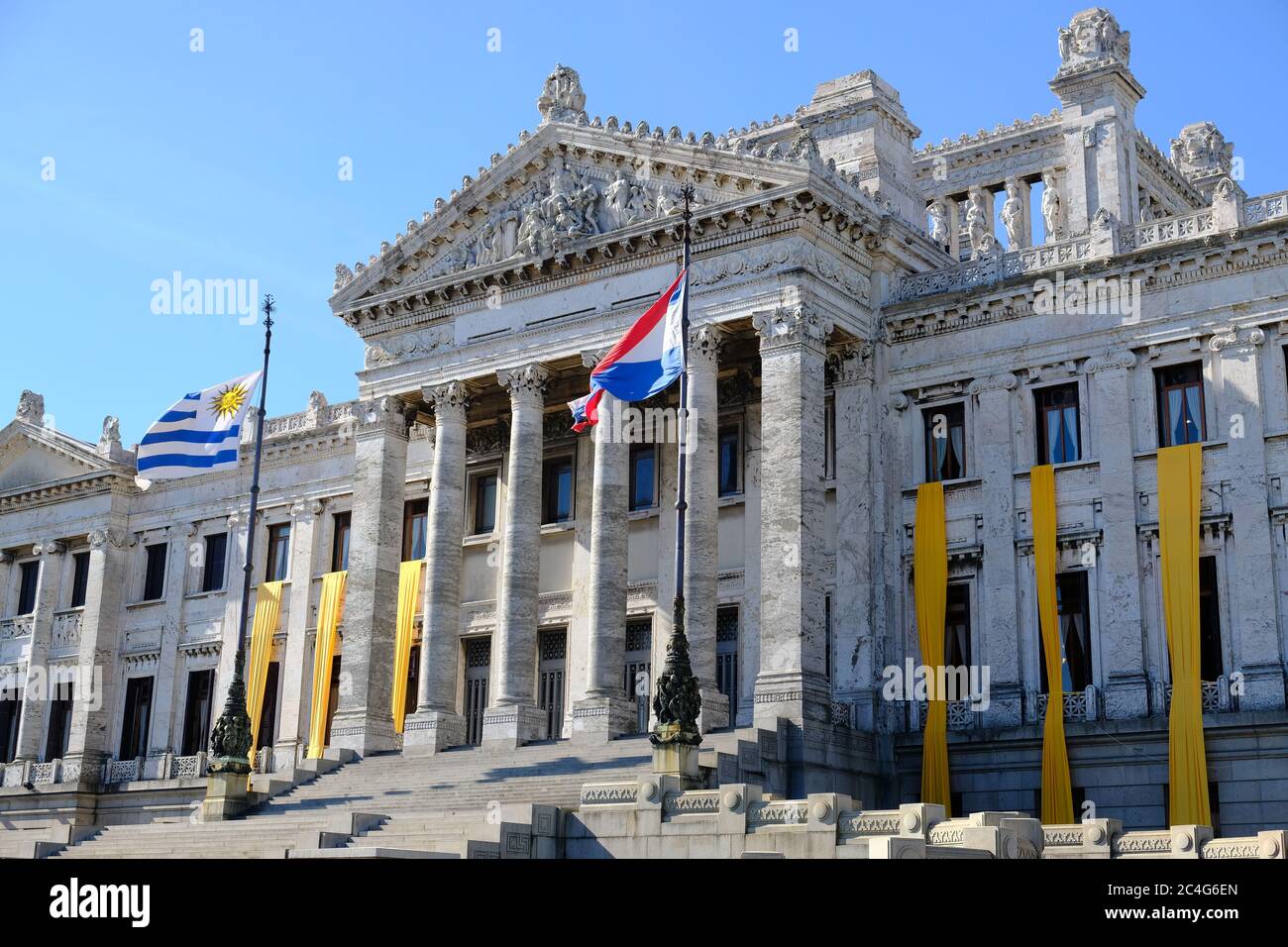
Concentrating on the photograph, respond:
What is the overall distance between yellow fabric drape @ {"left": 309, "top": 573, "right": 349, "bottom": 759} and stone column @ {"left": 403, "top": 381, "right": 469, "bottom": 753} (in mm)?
6416

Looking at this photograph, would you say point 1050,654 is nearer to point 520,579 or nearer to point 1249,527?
point 1249,527

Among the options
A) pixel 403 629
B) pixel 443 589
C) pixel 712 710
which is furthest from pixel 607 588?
pixel 403 629

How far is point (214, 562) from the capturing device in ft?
176

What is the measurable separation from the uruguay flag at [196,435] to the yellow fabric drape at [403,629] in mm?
5719

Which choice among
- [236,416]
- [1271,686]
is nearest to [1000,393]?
[1271,686]

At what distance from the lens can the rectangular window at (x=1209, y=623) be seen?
34.1 meters

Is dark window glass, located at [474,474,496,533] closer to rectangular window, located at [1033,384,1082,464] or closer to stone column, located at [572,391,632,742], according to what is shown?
stone column, located at [572,391,632,742]

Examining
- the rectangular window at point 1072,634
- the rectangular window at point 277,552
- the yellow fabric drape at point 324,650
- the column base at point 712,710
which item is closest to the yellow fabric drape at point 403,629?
the yellow fabric drape at point 324,650

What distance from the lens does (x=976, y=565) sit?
37.3m

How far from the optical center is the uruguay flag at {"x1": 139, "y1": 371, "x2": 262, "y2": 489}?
1626 inches

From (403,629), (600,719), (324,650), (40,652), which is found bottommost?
(600,719)

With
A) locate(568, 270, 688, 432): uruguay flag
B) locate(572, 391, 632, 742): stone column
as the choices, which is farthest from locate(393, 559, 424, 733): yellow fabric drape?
locate(568, 270, 688, 432): uruguay flag
